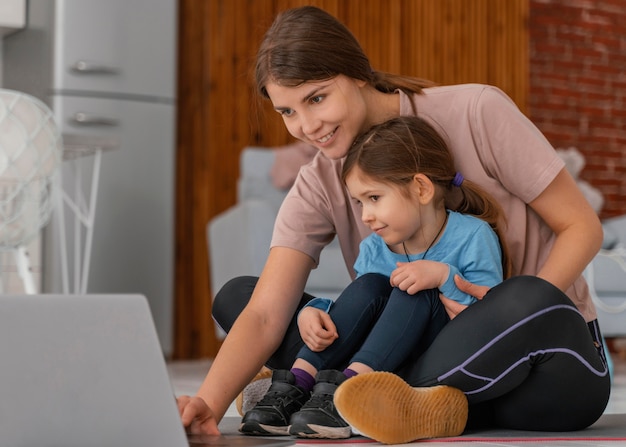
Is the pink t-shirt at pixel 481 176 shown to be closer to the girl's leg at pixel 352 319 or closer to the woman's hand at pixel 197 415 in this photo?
the girl's leg at pixel 352 319

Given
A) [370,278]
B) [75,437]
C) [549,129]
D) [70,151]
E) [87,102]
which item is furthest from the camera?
[549,129]

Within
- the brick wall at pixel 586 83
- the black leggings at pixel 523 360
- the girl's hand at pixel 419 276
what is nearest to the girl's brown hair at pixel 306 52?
the girl's hand at pixel 419 276

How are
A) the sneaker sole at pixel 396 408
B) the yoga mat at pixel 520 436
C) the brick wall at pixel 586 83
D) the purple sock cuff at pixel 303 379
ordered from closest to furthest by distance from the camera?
the sneaker sole at pixel 396 408, the yoga mat at pixel 520 436, the purple sock cuff at pixel 303 379, the brick wall at pixel 586 83

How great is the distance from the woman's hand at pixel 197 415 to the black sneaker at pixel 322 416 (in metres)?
0.11

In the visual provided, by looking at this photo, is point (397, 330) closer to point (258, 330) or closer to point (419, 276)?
point (419, 276)

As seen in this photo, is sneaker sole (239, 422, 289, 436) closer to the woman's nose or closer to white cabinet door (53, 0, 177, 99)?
the woman's nose

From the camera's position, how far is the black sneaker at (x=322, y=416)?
137 cm

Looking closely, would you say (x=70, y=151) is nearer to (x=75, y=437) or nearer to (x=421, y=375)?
(x=421, y=375)

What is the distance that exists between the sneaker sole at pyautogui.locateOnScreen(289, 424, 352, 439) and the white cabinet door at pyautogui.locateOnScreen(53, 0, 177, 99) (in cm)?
276

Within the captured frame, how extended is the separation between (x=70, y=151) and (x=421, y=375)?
7.53ft

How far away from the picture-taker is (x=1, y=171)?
2.76 metres

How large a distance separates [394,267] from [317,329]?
180mm

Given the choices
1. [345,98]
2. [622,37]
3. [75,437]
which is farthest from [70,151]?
[622,37]

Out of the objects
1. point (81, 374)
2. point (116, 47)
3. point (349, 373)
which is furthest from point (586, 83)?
point (81, 374)
